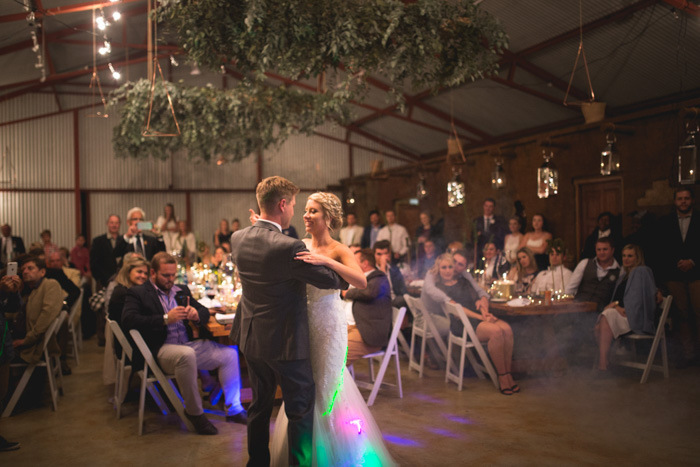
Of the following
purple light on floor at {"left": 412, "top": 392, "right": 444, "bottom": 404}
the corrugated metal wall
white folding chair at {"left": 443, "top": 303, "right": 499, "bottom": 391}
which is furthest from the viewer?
the corrugated metal wall

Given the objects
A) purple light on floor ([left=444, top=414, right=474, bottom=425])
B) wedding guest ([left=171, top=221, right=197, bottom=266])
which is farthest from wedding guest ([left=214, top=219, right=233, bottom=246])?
purple light on floor ([left=444, top=414, right=474, bottom=425])

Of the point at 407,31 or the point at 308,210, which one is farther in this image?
the point at 407,31

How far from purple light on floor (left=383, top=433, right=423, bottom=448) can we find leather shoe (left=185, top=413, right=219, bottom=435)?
4.13ft

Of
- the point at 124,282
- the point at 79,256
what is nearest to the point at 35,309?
the point at 124,282

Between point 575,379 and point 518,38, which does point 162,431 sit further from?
point 518,38

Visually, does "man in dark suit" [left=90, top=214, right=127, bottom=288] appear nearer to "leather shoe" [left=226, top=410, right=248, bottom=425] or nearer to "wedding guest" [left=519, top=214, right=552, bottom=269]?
"leather shoe" [left=226, top=410, right=248, bottom=425]

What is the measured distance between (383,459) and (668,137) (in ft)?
20.5

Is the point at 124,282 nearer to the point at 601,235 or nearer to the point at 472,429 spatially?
the point at 472,429

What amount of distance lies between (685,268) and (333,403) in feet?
15.3

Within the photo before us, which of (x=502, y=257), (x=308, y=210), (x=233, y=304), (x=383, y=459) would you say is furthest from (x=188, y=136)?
(x=383, y=459)

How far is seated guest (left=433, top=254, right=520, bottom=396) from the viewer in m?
5.00

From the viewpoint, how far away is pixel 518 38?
823 centimetres

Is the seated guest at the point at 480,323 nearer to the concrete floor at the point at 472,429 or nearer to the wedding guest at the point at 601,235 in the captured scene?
the concrete floor at the point at 472,429

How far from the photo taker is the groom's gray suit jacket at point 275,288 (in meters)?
2.75
